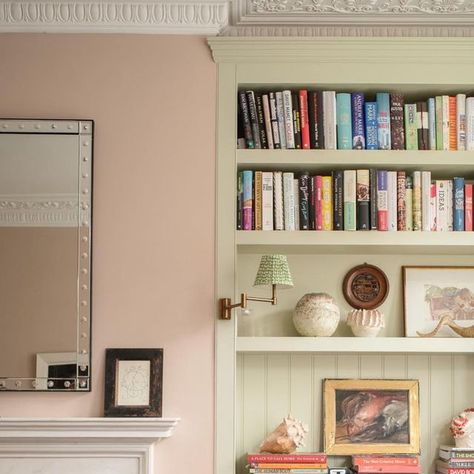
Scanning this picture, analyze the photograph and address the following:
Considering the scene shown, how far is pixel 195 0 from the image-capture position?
3.30m

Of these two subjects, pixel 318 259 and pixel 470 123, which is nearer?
pixel 470 123

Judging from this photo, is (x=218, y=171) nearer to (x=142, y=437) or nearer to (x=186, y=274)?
(x=186, y=274)

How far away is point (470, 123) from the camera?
341 cm

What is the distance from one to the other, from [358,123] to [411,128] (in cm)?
21

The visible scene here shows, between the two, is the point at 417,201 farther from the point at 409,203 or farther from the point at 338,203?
the point at 338,203

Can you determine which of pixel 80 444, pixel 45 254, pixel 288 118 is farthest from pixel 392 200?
pixel 80 444

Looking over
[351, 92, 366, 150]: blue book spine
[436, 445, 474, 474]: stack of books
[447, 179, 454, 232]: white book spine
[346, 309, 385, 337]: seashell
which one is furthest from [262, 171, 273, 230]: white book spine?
[436, 445, 474, 474]: stack of books

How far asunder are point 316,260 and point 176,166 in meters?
0.69

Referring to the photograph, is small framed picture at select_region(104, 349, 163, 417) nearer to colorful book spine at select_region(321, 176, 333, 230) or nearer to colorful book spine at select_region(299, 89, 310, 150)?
colorful book spine at select_region(321, 176, 333, 230)

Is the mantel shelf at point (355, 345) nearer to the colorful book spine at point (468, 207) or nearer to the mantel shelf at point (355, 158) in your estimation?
the colorful book spine at point (468, 207)

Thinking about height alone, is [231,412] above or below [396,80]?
below

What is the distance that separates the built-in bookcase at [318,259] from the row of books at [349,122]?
51 millimetres

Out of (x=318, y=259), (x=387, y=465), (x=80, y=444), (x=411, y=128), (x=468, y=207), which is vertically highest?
(x=411, y=128)

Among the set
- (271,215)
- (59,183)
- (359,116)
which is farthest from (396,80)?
(59,183)
